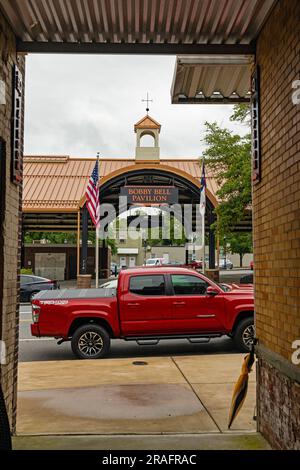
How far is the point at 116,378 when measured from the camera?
24.7ft

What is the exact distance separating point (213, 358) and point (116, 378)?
234 cm

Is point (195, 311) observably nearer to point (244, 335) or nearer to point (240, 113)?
Result: point (244, 335)

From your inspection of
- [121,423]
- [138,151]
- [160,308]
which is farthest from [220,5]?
[138,151]

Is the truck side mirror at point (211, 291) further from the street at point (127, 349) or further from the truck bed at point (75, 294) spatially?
the truck bed at point (75, 294)

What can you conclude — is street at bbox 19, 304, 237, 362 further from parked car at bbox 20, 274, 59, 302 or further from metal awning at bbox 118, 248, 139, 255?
Answer: metal awning at bbox 118, 248, 139, 255

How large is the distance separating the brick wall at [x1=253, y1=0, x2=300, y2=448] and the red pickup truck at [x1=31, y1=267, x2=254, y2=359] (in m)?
4.77

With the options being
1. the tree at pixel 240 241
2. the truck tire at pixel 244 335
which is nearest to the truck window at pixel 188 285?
the truck tire at pixel 244 335

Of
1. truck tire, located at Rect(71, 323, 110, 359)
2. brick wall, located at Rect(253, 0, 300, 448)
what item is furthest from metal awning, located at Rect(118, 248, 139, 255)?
brick wall, located at Rect(253, 0, 300, 448)

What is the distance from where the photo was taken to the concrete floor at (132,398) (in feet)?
16.9

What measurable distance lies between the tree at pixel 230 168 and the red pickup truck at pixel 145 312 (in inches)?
473

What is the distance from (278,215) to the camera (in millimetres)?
4180

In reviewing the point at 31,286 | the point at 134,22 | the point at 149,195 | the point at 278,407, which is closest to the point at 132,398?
the point at 278,407

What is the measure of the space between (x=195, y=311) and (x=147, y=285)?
1097mm
